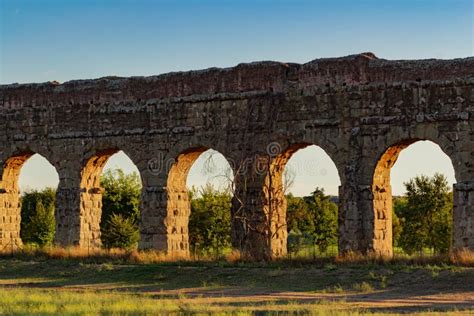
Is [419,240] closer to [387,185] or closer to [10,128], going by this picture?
[387,185]

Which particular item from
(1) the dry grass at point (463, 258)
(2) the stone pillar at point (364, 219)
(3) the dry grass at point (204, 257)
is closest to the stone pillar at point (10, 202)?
(3) the dry grass at point (204, 257)

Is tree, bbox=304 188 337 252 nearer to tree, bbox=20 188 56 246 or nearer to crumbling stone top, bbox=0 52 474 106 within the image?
tree, bbox=20 188 56 246

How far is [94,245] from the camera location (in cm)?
2667

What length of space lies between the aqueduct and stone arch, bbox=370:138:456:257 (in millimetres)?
29

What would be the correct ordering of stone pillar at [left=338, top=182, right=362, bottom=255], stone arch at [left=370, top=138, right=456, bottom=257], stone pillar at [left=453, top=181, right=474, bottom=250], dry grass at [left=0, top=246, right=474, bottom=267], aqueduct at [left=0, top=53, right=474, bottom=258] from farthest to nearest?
stone pillar at [left=338, top=182, right=362, bottom=255] → stone arch at [left=370, top=138, right=456, bottom=257] → aqueduct at [left=0, top=53, right=474, bottom=258] → stone pillar at [left=453, top=181, right=474, bottom=250] → dry grass at [left=0, top=246, right=474, bottom=267]

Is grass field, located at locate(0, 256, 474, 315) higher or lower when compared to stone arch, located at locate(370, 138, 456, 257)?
lower

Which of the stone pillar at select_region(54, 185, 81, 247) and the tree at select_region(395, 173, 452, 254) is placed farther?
the tree at select_region(395, 173, 452, 254)

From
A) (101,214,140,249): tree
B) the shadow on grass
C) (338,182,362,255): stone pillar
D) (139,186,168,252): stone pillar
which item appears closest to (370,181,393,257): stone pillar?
(338,182,362,255): stone pillar

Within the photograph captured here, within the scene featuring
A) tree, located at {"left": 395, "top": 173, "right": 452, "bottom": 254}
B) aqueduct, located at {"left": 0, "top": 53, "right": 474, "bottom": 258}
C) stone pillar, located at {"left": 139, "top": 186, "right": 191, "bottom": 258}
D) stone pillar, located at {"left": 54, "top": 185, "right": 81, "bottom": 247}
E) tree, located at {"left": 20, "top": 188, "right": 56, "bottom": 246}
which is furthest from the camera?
tree, located at {"left": 20, "top": 188, "right": 56, "bottom": 246}

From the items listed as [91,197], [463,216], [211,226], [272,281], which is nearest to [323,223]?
[211,226]

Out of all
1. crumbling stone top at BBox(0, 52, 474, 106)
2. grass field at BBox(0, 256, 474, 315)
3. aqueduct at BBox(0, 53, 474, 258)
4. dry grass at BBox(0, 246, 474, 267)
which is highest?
crumbling stone top at BBox(0, 52, 474, 106)

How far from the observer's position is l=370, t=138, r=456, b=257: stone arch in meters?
22.2

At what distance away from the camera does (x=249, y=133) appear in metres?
24.0

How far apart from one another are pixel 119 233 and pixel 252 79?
44.1 feet
